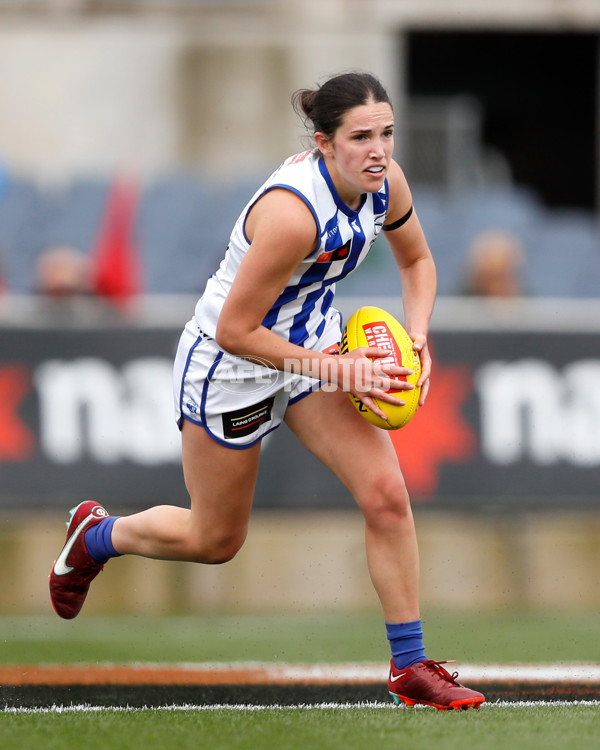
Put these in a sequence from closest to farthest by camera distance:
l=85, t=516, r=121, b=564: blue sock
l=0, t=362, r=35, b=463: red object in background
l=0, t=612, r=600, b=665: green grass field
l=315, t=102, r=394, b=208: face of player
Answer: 1. l=315, t=102, r=394, b=208: face of player
2. l=85, t=516, r=121, b=564: blue sock
3. l=0, t=612, r=600, b=665: green grass field
4. l=0, t=362, r=35, b=463: red object in background

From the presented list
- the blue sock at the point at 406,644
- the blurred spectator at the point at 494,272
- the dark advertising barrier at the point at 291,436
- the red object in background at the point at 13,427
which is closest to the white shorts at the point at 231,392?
the blue sock at the point at 406,644

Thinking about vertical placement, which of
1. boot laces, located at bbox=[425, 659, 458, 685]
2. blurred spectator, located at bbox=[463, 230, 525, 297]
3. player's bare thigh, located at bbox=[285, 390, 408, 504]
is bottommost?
boot laces, located at bbox=[425, 659, 458, 685]

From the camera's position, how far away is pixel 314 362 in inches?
178

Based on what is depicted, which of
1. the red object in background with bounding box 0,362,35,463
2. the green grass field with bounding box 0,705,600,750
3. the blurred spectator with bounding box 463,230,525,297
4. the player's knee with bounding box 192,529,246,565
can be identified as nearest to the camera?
the green grass field with bounding box 0,705,600,750

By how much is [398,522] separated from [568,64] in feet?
50.9

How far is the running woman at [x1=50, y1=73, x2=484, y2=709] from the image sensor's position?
4449mm

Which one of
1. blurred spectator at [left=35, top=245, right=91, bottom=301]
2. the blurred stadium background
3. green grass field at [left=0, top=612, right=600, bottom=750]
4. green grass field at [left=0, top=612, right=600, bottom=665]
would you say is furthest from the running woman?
blurred spectator at [left=35, top=245, right=91, bottom=301]

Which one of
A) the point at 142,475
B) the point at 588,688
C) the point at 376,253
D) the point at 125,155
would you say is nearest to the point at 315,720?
the point at 588,688

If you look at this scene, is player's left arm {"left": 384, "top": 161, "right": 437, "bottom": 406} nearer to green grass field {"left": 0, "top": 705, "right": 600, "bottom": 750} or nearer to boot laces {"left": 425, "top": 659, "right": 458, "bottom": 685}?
boot laces {"left": 425, "top": 659, "right": 458, "bottom": 685}

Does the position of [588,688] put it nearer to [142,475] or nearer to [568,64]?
[142,475]

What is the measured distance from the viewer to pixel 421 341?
4.92 metres

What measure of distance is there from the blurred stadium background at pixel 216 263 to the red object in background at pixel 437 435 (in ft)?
0.05

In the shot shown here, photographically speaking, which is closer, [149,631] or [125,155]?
[149,631]

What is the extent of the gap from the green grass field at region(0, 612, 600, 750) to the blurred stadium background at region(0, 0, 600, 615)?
27.5 inches
